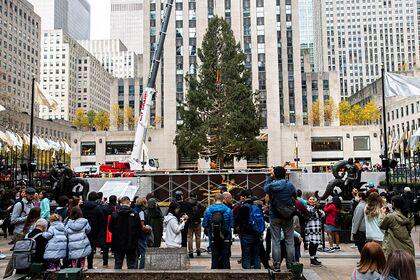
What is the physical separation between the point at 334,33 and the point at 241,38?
363 feet

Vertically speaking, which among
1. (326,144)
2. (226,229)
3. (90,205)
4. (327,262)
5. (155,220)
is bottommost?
(327,262)

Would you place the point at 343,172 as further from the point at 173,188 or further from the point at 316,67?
the point at 316,67

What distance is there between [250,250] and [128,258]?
3058mm

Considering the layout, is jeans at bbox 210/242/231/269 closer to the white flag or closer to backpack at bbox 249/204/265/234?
backpack at bbox 249/204/265/234

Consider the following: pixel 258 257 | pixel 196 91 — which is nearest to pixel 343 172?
pixel 258 257

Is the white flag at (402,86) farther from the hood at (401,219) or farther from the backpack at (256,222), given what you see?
the hood at (401,219)

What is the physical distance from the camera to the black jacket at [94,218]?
11141 millimetres

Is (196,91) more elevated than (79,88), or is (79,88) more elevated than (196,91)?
(79,88)

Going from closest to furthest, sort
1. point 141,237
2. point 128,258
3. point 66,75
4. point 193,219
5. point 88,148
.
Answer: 1. point 128,258
2. point 141,237
3. point 193,219
4. point 88,148
5. point 66,75

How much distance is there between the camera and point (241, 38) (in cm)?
6869

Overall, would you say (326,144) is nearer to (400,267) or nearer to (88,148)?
(88,148)

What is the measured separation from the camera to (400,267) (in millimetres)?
4125

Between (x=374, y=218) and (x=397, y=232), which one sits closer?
(x=397, y=232)

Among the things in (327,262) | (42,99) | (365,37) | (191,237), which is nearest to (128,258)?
(191,237)
